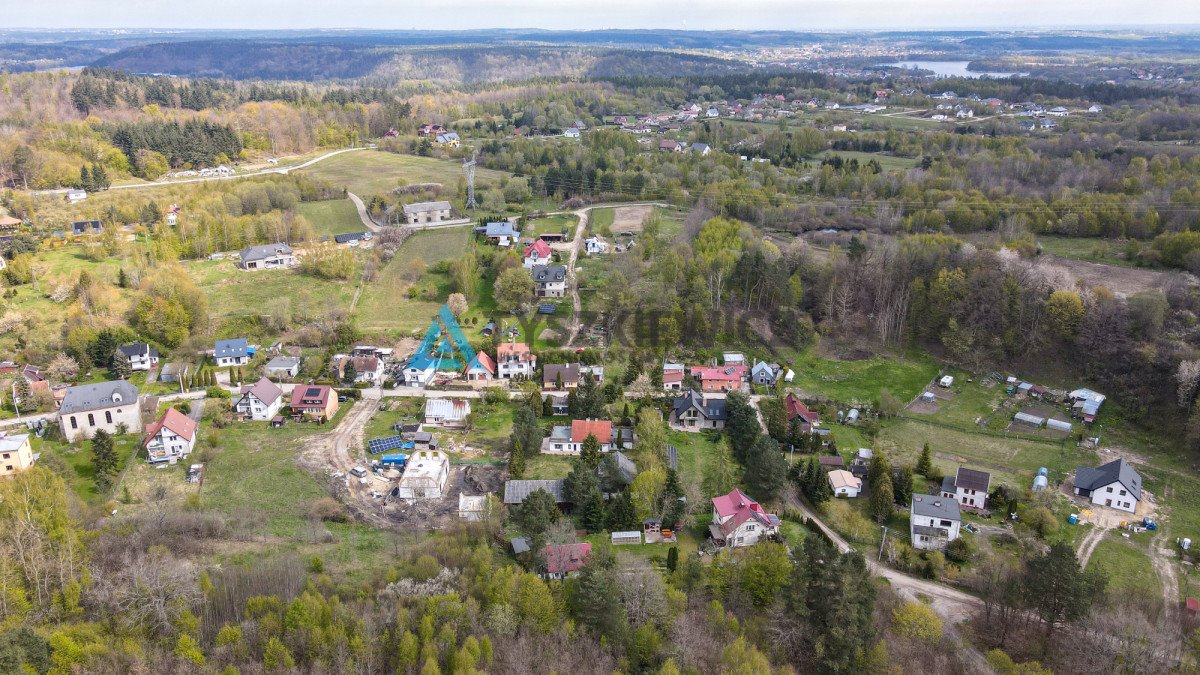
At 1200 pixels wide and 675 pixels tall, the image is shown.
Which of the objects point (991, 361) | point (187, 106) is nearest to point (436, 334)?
point (991, 361)

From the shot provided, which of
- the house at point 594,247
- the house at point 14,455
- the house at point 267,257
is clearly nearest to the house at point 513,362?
the house at point 594,247

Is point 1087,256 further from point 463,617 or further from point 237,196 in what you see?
point 237,196

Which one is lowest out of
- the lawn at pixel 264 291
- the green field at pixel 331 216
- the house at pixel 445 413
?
the house at pixel 445 413

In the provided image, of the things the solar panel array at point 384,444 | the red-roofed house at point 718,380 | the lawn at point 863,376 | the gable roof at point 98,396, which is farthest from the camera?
the red-roofed house at point 718,380

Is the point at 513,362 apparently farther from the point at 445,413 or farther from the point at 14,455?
the point at 14,455

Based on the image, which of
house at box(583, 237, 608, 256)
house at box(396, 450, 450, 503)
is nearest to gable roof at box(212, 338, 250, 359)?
house at box(396, 450, 450, 503)

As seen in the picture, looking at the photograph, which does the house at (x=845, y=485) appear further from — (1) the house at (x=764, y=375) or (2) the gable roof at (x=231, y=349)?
(2) the gable roof at (x=231, y=349)

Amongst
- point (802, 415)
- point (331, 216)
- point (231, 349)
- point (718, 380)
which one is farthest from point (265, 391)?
point (331, 216)
